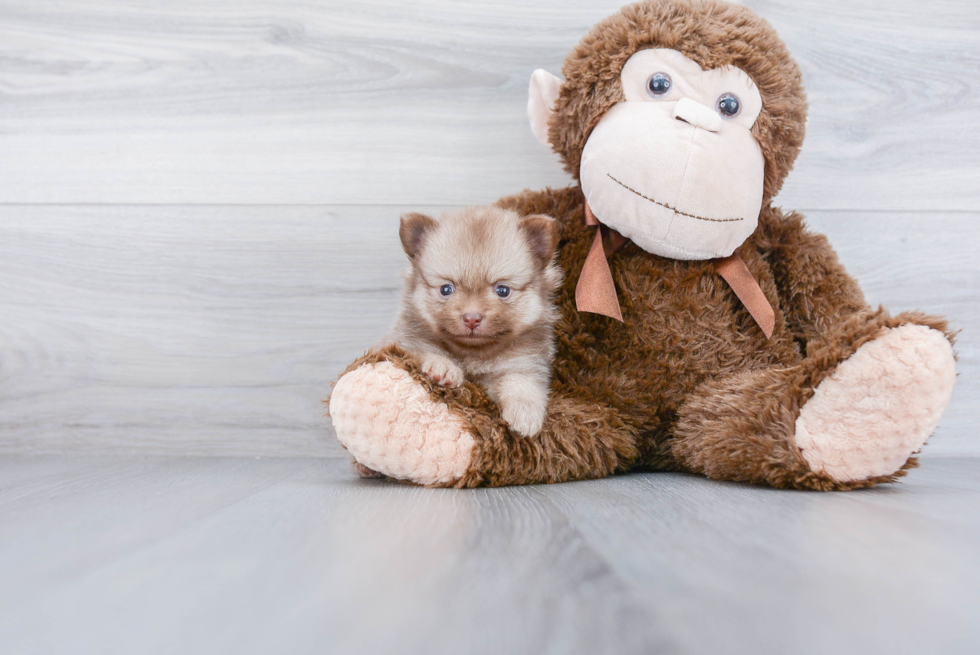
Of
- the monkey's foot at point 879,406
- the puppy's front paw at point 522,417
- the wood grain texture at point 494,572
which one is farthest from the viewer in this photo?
the puppy's front paw at point 522,417

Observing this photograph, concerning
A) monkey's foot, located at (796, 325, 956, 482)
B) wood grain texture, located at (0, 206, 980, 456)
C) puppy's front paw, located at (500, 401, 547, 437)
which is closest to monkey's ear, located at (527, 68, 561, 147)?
wood grain texture, located at (0, 206, 980, 456)

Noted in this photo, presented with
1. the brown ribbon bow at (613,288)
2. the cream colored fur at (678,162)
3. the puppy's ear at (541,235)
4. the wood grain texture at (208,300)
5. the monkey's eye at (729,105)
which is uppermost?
the monkey's eye at (729,105)

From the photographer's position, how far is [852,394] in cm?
77

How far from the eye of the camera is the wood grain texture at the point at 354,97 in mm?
1280

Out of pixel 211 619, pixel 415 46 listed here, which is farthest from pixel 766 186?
pixel 211 619

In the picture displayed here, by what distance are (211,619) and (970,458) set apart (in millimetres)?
1430

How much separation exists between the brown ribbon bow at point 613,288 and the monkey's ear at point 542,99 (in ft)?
0.59

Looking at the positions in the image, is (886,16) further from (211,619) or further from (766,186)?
(211,619)

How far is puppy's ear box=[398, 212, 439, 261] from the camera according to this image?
3.15 feet

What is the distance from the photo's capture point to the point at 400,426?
81cm

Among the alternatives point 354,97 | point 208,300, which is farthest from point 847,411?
point 208,300

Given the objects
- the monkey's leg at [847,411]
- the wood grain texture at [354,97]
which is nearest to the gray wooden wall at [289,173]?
the wood grain texture at [354,97]

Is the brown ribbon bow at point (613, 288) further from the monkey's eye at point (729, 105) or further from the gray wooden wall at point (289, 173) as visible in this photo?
the gray wooden wall at point (289, 173)

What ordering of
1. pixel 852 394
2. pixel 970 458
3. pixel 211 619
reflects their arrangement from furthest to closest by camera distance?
pixel 970 458, pixel 852 394, pixel 211 619
